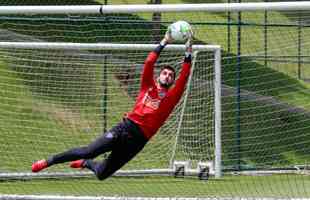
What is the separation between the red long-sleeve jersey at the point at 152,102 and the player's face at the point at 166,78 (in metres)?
0.07

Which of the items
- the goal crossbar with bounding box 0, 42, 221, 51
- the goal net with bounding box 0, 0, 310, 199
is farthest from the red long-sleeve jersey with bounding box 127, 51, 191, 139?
the goal crossbar with bounding box 0, 42, 221, 51

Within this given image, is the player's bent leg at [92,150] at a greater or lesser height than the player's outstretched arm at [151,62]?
lesser

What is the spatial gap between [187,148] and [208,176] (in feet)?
2.79

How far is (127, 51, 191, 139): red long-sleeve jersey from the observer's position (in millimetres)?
8859

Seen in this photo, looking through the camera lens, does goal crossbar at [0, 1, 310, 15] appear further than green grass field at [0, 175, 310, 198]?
No

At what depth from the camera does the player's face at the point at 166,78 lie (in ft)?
29.0

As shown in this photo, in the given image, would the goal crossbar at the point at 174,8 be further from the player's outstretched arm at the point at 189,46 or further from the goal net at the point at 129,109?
the goal net at the point at 129,109

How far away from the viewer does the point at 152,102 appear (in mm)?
8891

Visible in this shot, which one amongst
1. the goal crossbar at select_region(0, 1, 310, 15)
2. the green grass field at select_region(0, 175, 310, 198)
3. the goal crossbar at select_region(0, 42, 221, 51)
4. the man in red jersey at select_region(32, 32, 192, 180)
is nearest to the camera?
the man in red jersey at select_region(32, 32, 192, 180)

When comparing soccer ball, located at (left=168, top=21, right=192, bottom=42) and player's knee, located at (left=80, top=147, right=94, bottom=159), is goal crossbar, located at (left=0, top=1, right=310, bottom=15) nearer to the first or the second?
soccer ball, located at (left=168, top=21, right=192, bottom=42)

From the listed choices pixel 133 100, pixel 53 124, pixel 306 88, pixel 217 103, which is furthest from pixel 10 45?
pixel 306 88

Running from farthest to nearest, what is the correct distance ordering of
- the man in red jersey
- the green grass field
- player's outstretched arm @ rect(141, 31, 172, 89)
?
the green grass field → the man in red jersey → player's outstretched arm @ rect(141, 31, 172, 89)

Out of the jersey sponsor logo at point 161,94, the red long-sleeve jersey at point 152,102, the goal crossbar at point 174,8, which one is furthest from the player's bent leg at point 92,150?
the goal crossbar at point 174,8

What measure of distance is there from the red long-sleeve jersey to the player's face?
0.07 m
